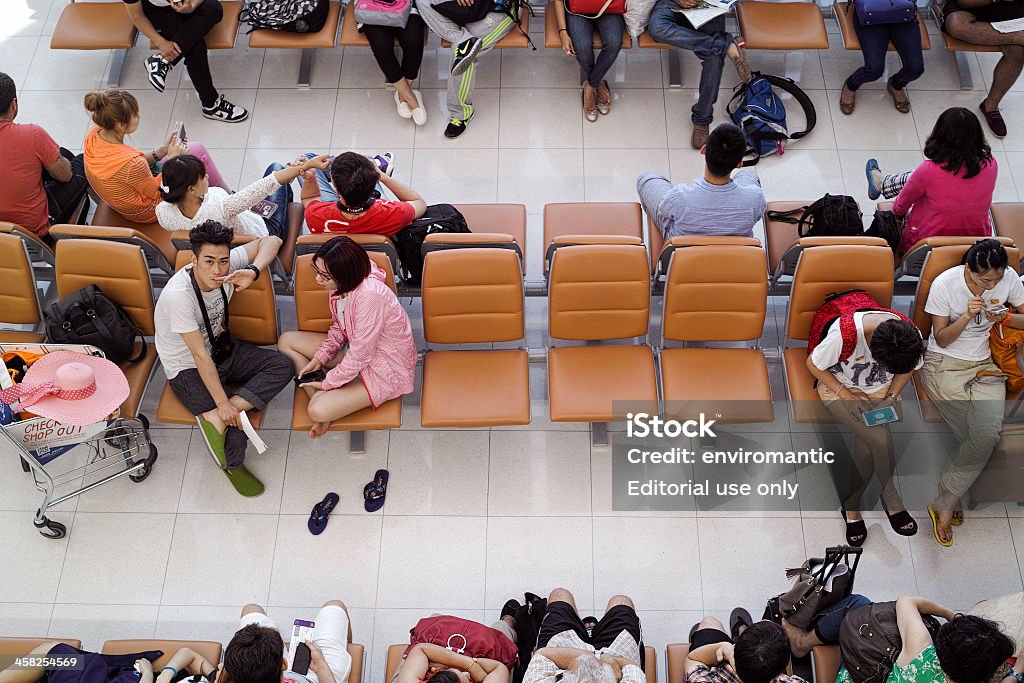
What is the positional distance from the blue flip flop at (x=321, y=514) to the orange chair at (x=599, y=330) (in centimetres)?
114

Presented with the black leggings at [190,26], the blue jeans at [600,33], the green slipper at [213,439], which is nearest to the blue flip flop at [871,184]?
the blue jeans at [600,33]

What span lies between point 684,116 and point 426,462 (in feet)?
9.33

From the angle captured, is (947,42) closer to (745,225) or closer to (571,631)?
(745,225)

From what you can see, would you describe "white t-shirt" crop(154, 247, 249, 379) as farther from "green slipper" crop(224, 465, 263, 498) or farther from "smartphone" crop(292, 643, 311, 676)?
"smartphone" crop(292, 643, 311, 676)

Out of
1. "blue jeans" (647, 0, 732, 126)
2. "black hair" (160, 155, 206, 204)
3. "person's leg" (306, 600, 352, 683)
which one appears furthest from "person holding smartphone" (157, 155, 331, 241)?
"blue jeans" (647, 0, 732, 126)

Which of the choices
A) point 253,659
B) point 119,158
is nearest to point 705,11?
point 119,158

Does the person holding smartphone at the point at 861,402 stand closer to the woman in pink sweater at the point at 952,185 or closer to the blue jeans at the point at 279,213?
the woman in pink sweater at the point at 952,185

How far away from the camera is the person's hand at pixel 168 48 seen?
550cm

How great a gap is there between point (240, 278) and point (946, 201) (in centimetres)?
335

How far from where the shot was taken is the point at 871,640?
11.1 feet

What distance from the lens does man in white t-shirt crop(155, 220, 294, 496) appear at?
392 centimetres

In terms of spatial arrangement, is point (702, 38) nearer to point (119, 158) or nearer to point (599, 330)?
point (599, 330)

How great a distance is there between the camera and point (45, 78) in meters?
6.07

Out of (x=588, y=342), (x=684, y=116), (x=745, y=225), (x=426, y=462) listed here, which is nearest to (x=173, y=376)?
(x=426, y=462)
